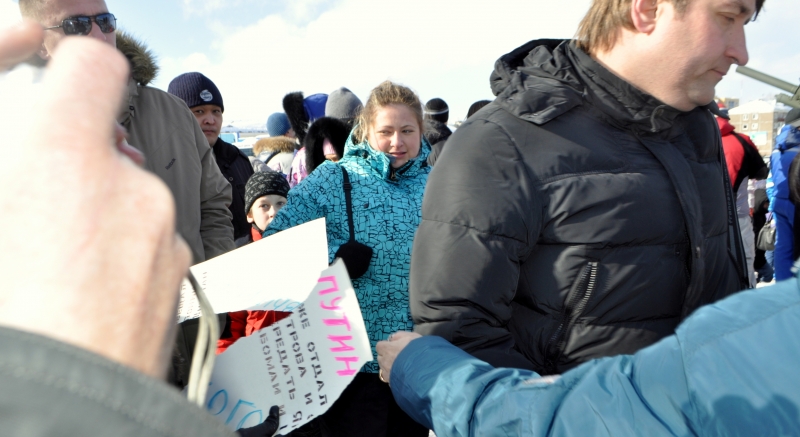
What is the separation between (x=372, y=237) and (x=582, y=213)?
4.24 feet

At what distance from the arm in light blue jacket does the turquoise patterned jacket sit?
5.04 ft

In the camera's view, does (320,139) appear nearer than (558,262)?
No

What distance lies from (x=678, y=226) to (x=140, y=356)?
142 cm

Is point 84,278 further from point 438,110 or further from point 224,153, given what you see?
point 438,110

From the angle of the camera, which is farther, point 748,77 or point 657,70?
point 748,77

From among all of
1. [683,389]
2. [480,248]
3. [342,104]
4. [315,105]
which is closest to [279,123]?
[315,105]

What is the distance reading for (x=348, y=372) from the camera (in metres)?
1.21

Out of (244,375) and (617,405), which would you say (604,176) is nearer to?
(617,405)

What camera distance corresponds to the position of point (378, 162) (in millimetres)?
2742

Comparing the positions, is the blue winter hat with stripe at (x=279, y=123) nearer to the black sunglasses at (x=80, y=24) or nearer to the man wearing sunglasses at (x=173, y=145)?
the man wearing sunglasses at (x=173, y=145)

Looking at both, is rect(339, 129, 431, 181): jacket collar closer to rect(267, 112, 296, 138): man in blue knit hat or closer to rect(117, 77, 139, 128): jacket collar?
rect(117, 77, 139, 128): jacket collar

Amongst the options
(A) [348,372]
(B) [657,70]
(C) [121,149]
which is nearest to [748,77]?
(B) [657,70]

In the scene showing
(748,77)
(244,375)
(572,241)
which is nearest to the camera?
(244,375)

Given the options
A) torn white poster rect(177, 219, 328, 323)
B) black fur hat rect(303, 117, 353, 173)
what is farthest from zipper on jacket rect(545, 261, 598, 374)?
black fur hat rect(303, 117, 353, 173)
